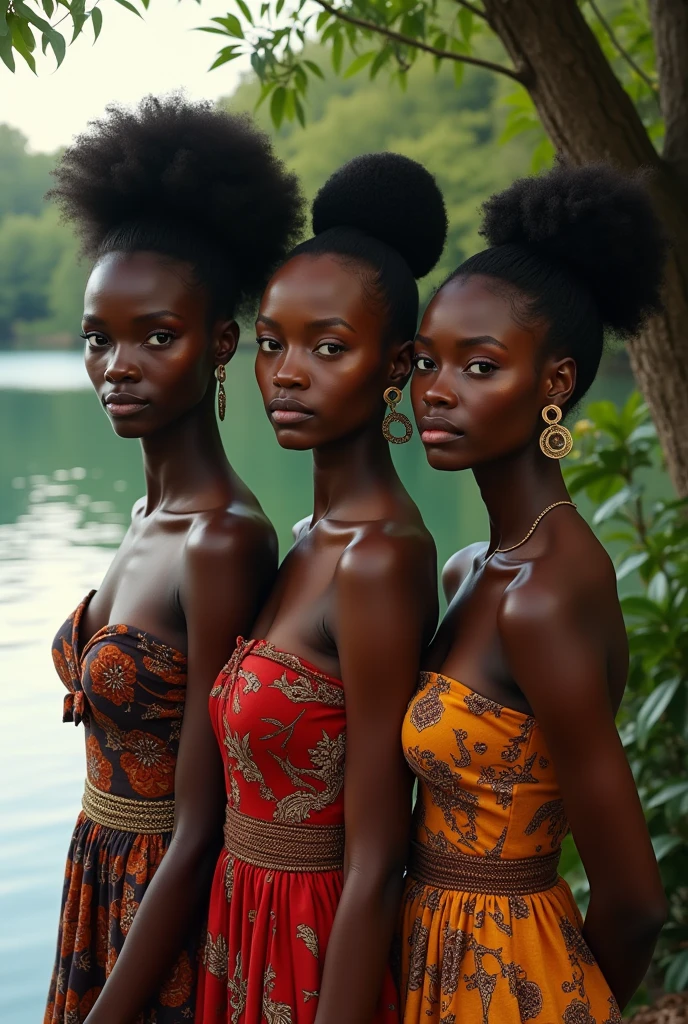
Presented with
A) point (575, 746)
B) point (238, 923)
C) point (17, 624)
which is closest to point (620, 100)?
point (575, 746)

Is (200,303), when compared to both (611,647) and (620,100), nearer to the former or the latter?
(611,647)

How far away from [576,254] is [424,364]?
0.94 feet

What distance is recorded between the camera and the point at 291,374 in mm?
1849

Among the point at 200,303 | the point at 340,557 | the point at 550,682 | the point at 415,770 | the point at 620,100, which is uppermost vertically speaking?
the point at 620,100

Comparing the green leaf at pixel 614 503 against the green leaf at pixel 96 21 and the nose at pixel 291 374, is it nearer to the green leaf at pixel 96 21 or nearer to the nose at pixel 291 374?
the nose at pixel 291 374

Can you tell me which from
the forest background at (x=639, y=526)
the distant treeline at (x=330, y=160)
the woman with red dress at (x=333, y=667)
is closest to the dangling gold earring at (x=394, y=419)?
the woman with red dress at (x=333, y=667)

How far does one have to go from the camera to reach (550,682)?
1.68 m

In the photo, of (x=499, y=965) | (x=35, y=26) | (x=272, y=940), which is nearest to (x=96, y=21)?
(x=35, y=26)

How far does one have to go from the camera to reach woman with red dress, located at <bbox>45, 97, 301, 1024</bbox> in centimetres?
197

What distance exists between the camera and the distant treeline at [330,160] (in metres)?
35.0

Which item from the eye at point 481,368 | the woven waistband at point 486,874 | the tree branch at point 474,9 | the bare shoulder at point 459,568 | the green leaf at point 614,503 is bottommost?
the woven waistband at point 486,874

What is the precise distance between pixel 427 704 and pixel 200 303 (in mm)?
803

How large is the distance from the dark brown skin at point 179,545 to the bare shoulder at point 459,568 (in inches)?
12.2

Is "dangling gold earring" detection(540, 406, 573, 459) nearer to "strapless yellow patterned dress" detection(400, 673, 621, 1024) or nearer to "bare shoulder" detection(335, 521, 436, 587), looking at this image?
"bare shoulder" detection(335, 521, 436, 587)
